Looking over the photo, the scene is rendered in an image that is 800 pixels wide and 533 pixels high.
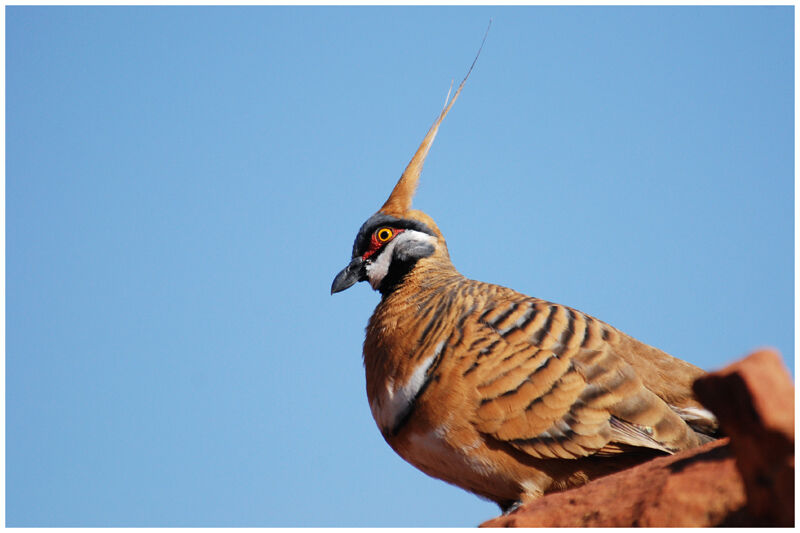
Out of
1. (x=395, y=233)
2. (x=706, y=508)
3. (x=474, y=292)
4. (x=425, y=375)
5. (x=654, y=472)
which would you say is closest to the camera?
(x=706, y=508)

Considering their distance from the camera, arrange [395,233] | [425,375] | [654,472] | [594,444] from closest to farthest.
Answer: [654,472]
[594,444]
[425,375]
[395,233]

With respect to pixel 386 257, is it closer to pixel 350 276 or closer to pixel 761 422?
pixel 350 276

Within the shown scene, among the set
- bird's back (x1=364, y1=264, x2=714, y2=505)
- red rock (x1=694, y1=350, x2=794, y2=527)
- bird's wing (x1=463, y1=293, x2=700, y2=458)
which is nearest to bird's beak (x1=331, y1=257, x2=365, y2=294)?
bird's back (x1=364, y1=264, x2=714, y2=505)

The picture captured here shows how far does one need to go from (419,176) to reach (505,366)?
3056 mm

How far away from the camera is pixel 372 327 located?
761 centimetres

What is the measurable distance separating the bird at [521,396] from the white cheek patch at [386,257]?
1018mm

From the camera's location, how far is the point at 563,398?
242 inches

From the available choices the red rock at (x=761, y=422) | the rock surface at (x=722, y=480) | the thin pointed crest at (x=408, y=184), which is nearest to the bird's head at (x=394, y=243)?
the thin pointed crest at (x=408, y=184)

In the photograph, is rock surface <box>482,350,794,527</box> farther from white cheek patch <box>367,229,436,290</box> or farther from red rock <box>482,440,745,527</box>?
white cheek patch <box>367,229,436,290</box>

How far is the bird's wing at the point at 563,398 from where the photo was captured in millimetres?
6004

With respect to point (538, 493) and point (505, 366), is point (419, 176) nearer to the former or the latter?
point (505, 366)

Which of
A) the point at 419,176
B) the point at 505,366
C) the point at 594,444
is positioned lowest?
the point at 594,444

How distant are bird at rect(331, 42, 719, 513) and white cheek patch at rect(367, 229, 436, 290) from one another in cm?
102

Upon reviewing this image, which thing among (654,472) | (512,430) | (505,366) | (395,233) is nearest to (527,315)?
(505,366)
